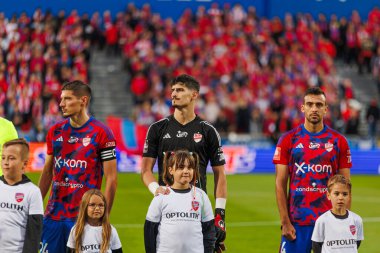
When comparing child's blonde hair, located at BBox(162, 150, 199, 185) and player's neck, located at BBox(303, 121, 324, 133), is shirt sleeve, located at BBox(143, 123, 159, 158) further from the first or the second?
player's neck, located at BBox(303, 121, 324, 133)

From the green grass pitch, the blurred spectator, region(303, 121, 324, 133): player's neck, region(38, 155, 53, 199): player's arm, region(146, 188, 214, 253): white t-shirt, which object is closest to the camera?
region(146, 188, 214, 253): white t-shirt

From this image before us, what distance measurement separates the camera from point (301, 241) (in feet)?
27.5

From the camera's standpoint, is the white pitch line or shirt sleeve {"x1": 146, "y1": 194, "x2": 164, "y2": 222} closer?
shirt sleeve {"x1": 146, "y1": 194, "x2": 164, "y2": 222}

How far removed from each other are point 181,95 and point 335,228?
6.59ft

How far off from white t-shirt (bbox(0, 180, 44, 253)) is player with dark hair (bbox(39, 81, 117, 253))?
39.3 inches

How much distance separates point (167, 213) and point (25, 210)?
1322 mm

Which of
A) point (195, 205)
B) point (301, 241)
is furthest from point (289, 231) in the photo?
point (195, 205)

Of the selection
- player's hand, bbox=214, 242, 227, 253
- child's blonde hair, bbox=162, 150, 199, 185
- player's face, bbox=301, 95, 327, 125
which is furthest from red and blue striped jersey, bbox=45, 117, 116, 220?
player's face, bbox=301, 95, 327, 125

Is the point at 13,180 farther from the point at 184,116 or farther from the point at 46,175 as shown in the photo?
the point at 184,116

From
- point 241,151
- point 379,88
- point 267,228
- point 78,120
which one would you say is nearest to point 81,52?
point 241,151

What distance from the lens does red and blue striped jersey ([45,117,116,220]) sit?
817 cm

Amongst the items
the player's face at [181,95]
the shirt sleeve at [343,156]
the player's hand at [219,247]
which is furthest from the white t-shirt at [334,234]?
the player's face at [181,95]

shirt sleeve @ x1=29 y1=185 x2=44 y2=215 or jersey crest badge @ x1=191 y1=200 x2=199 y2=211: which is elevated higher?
jersey crest badge @ x1=191 y1=200 x2=199 y2=211

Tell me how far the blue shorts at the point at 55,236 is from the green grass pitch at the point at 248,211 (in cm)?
474
